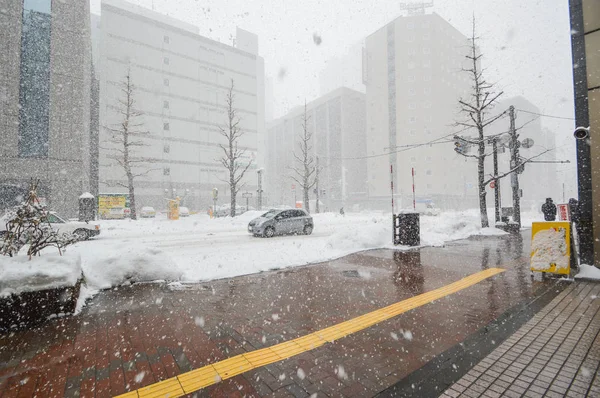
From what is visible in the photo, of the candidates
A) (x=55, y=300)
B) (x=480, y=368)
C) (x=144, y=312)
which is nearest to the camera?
(x=480, y=368)

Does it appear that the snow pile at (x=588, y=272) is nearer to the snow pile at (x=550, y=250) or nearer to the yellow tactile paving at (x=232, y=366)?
the snow pile at (x=550, y=250)

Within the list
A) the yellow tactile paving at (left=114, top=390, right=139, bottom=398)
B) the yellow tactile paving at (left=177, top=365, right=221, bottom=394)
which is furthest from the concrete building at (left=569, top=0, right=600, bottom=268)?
the yellow tactile paving at (left=114, top=390, right=139, bottom=398)

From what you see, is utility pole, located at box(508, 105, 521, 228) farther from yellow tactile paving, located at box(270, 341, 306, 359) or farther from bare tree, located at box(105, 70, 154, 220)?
bare tree, located at box(105, 70, 154, 220)

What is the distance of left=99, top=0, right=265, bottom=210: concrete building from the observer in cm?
5197

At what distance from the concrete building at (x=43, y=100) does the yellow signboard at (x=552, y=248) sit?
34228 mm

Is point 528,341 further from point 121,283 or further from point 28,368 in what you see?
point 121,283

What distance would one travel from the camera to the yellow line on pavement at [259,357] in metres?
2.51

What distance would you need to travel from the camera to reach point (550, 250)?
6117 mm

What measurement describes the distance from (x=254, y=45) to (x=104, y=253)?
9680cm

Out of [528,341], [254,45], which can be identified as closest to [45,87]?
[528,341]

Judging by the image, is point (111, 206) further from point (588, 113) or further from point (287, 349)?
point (588, 113)

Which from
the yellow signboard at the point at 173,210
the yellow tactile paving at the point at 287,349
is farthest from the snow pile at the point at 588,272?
the yellow signboard at the point at 173,210

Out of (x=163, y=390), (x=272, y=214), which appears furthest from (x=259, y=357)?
(x=272, y=214)

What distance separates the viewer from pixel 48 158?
26.1m
